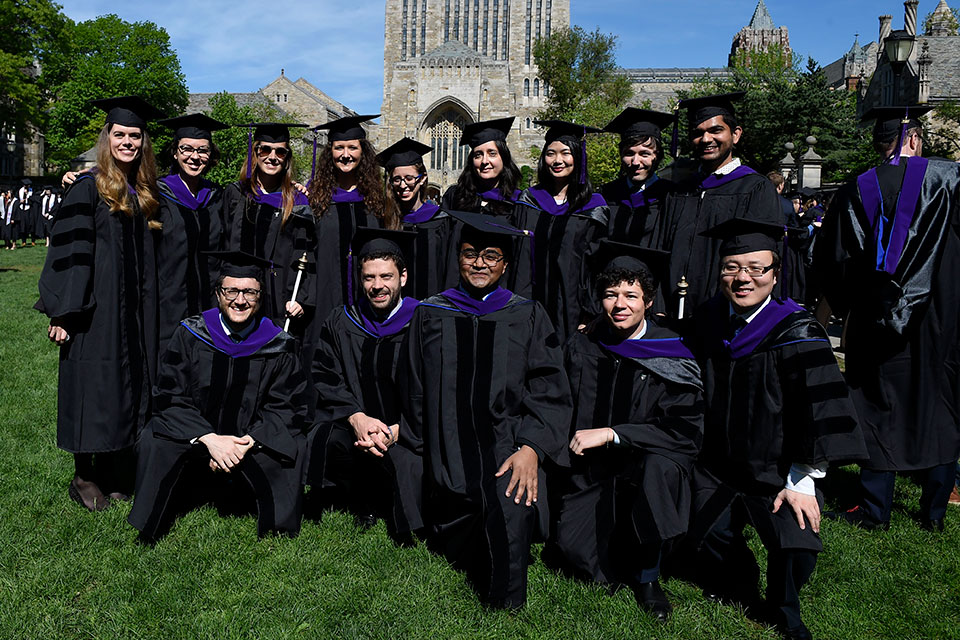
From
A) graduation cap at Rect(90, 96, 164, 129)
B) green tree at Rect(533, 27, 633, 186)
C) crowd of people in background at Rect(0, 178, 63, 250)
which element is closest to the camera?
graduation cap at Rect(90, 96, 164, 129)

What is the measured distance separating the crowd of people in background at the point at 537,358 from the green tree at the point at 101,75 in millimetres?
Result: 32319

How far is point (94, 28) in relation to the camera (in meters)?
35.9

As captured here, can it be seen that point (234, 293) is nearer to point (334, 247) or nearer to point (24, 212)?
point (334, 247)

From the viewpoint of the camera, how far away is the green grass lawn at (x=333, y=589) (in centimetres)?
279

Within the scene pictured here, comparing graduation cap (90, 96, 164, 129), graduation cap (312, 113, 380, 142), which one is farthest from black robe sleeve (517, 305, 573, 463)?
graduation cap (90, 96, 164, 129)

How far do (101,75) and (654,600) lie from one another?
39.7 metres

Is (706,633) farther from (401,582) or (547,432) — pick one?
(401,582)

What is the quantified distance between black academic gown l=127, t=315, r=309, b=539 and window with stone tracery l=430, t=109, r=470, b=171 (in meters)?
48.6

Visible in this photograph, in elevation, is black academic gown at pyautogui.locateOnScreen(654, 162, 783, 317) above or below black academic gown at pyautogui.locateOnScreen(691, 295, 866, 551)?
above

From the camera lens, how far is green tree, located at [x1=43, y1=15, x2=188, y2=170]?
33156mm

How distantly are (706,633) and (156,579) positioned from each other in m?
2.48

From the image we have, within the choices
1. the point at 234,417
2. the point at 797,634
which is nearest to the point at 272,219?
the point at 234,417

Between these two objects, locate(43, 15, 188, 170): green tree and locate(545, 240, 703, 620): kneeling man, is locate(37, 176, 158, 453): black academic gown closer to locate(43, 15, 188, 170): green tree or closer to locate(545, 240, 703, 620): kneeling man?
locate(545, 240, 703, 620): kneeling man

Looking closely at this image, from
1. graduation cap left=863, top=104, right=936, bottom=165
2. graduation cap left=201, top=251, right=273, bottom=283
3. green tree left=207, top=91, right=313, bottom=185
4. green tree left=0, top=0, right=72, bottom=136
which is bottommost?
graduation cap left=201, top=251, right=273, bottom=283
